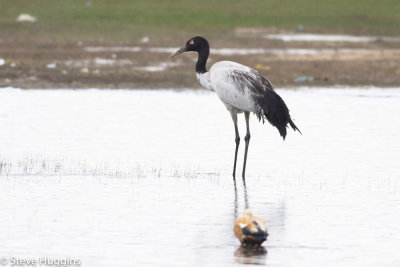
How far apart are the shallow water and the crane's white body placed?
949 millimetres

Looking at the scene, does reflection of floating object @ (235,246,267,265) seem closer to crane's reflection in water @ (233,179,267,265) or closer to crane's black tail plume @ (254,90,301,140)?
crane's reflection in water @ (233,179,267,265)

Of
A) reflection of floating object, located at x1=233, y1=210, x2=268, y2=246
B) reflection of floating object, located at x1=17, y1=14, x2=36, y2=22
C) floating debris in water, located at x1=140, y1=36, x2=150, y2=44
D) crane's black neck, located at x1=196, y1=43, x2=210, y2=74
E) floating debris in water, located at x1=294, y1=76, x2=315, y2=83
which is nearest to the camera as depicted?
reflection of floating object, located at x1=233, y1=210, x2=268, y2=246

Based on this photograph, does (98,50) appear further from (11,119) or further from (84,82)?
(11,119)

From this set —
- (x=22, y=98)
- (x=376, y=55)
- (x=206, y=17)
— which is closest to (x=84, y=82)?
(x=22, y=98)

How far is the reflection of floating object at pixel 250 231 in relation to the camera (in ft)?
30.0

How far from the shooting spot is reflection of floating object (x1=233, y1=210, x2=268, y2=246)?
9.15m

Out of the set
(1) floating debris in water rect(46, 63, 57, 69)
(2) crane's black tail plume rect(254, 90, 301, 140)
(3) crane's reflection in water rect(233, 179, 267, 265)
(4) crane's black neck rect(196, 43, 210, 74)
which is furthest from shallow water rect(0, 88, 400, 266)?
(1) floating debris in water rect(46, 63, 57, 69)

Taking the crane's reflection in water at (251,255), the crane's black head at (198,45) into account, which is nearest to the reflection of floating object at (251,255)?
the crane's reflection in water at (251,255)

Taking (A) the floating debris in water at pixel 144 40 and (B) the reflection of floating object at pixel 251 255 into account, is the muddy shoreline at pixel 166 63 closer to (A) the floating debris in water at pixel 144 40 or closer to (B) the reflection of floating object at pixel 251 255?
(A) the floating debris in water at pixel 144 40

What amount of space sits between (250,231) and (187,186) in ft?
12.3

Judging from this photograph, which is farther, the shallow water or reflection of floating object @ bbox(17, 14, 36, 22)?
reflection of floating object @ bbox(17, 14, 36, 22)

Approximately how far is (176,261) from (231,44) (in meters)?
33.5

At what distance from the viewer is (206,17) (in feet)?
178

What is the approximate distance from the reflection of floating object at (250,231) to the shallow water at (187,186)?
→ 0.46 ft
